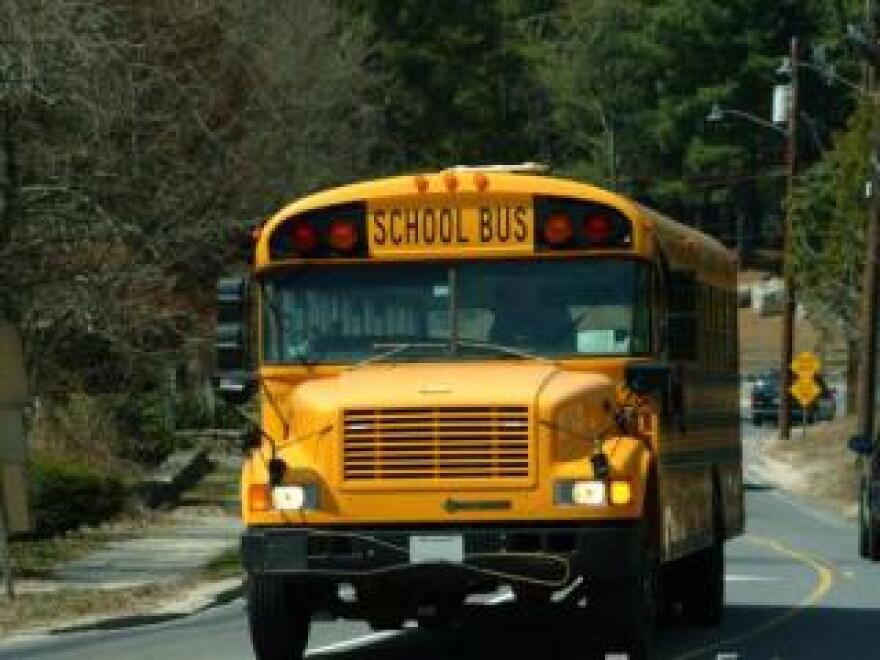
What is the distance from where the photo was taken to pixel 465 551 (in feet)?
40.7

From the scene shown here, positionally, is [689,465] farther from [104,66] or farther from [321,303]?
[104,66]

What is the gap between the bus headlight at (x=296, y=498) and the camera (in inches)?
495

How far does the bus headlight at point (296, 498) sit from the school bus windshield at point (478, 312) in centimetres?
116

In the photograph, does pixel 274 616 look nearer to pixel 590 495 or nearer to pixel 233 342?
pixel 233 342

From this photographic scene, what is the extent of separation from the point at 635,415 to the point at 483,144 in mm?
74891

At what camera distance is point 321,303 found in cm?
1367

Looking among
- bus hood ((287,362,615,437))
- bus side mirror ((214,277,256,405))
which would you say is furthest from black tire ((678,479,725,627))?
bus side mirror ((214,277,256,405))

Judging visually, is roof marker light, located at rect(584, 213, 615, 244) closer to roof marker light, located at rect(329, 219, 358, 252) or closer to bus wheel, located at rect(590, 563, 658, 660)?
roof marker light, located at rect(329, 219, 358, 252)

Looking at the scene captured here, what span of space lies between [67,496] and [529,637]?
1119 cm

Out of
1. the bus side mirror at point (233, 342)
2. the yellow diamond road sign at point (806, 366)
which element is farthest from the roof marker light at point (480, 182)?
the yellow diamond road sign at point (806, 366)

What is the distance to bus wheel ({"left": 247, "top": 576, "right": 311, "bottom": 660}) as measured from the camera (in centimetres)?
1294

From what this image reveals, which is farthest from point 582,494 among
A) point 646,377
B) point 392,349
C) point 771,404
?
point 771,404

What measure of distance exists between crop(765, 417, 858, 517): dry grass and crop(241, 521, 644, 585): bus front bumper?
26831 mm

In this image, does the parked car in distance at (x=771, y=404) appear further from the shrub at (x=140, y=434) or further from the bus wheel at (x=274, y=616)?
the bus wheel at (x=274, y=616)
